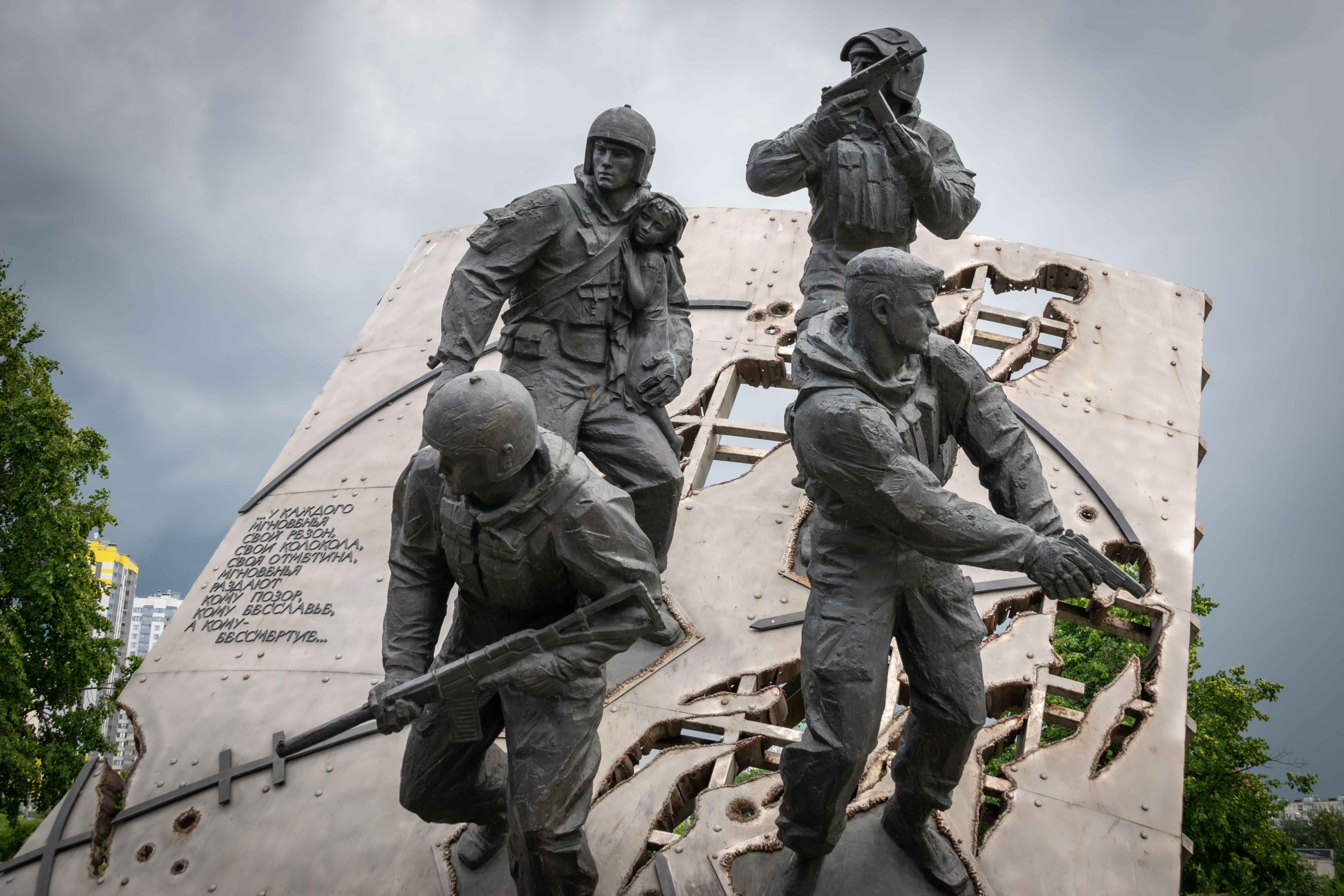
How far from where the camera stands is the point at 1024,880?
4.98m

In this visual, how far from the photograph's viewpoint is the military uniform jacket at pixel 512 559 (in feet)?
12.7

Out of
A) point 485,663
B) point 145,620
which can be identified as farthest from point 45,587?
point 145,620

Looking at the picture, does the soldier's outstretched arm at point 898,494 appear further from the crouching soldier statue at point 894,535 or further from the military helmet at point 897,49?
the military helmet at point 897,49

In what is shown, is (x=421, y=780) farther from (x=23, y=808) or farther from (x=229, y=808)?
(x=23, y=808)

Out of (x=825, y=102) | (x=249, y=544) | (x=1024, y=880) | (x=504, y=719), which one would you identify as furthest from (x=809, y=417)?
(x=249, y=544)

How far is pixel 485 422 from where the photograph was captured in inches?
143

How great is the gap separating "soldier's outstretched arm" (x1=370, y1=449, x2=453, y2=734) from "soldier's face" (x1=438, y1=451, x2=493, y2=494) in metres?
0.27

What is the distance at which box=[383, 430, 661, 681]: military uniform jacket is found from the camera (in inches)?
153

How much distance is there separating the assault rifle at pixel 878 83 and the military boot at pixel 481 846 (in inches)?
132

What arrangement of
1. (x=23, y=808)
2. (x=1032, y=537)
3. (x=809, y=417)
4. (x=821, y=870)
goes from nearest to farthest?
(x=1032, y=537) < (x=809, y=417) < (x=821, y=870) < (x=23, y=808)

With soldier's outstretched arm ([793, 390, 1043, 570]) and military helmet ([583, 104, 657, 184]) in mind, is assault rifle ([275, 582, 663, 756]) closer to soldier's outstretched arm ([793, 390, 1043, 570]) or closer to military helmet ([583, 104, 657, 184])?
soldier's outstretched arm ([793, 390, 1043, 570])

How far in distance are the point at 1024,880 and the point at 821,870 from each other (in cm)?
109

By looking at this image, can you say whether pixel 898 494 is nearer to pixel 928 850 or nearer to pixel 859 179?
pixel 928 850

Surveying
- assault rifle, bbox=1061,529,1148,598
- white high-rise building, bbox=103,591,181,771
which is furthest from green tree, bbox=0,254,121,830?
white high-rise building, bbox=103,591,181,771
